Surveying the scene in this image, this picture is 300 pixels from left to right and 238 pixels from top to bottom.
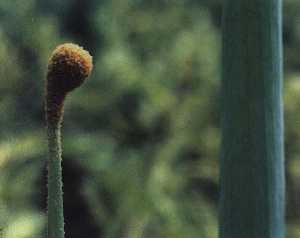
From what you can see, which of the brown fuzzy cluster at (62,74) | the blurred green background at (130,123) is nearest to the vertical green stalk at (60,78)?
the brown fuzzy cluster at (62,74)

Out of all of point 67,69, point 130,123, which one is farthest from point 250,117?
point 130,123

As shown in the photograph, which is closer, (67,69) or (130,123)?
(67,69)

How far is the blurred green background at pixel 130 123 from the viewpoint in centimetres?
105

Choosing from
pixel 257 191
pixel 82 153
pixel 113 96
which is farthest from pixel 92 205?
pixel 257 191

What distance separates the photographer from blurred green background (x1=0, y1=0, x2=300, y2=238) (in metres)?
1.05

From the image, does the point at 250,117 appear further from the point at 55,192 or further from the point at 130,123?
the point at 130,123

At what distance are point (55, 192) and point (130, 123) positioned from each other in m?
0.99

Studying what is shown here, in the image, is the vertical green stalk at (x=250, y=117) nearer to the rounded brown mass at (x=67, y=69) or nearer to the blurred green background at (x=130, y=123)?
the rounded brown mass at (x=67, y=69)

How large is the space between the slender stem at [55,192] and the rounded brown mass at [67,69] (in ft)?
0.06

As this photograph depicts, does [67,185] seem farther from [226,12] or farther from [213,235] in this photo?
[226,12]

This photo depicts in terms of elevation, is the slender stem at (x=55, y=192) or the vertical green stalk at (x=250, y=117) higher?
the vertical green stalk at (x=250, y=117)

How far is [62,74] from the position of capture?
0.79 feet

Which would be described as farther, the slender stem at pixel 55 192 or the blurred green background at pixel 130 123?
the blurred green background at pixel 130 123

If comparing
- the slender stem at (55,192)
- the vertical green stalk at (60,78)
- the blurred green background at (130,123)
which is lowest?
the slender stem at (55,192)
